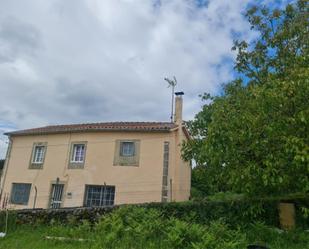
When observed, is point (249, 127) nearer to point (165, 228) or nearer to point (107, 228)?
point (165, 228)

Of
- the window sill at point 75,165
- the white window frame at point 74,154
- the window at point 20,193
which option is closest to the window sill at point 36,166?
the window at point 20,193

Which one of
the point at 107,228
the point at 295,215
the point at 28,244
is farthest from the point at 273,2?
the point at 28,244

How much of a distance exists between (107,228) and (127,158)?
35.0 ft

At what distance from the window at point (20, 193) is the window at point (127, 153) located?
725cm

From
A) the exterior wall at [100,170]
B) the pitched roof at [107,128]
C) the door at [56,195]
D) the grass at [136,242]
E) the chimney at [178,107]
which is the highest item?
the chimney at [178,107]

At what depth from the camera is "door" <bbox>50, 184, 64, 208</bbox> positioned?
21078mm

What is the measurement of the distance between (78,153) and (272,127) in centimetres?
1710

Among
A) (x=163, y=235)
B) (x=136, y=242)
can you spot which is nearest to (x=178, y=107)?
(x=163, y=235)

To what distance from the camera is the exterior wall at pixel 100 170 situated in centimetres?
1928

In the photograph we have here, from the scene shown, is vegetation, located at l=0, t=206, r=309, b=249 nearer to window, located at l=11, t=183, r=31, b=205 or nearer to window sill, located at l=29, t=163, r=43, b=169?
window sill, located at l=29, t=163, r=43, b=169

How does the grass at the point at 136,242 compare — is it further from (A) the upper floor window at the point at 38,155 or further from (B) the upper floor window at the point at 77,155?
(A) the upper floor window at the point at 38,155

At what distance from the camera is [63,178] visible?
21125 millimetres

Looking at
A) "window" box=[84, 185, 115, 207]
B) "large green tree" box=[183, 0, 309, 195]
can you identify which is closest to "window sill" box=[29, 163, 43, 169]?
"window" box=[84, 185, 115, 207]

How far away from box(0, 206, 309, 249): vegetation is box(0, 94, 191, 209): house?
876 centimetres
